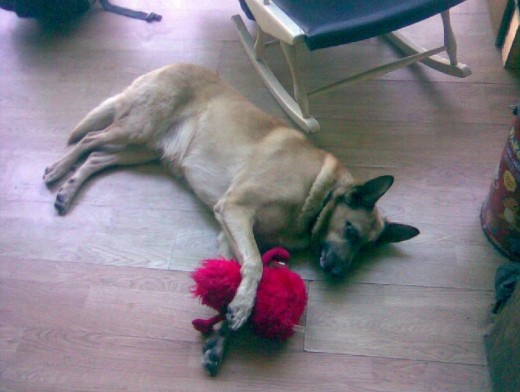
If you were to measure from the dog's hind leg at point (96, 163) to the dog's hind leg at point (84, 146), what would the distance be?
0.14 ft

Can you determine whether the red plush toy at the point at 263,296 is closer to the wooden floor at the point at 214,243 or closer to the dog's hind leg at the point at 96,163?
the wooden floor at the point at 214,243

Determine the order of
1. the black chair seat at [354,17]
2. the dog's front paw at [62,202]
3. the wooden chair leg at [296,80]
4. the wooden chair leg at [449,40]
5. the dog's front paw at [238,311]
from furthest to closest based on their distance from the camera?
the wooden chair leg at [449,40] → the wooden chair leg at [296,80] → the dog's front paw at [62,202] → the black chair seat at [354,17] → the dog's front paw at [238,311]

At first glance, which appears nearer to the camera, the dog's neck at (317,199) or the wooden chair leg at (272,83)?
the dog's neck at (317,199)

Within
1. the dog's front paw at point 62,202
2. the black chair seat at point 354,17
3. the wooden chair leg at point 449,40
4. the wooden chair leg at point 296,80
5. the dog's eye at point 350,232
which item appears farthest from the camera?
the wooden chair leg at point 449,40

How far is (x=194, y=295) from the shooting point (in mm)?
1761

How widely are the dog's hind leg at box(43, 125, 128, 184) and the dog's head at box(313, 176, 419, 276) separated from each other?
97cm

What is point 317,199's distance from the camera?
1891mm

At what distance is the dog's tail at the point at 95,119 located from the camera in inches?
90.1

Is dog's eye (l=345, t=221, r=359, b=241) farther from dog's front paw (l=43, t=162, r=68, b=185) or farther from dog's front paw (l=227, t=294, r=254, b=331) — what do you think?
dog's front paw (l=43, t=162, r=68, b=185)

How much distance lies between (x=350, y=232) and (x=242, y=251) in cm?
40

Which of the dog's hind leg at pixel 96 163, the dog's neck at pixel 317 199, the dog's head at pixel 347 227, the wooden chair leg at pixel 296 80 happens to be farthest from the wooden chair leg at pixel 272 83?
the dog's hind leg at pixel 96 163

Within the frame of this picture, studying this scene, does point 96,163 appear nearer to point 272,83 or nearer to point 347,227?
point 272,83

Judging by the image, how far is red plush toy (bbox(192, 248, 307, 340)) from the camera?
1666 mm

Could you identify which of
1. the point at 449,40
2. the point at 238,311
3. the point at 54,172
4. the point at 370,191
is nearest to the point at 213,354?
the point at 238,311
